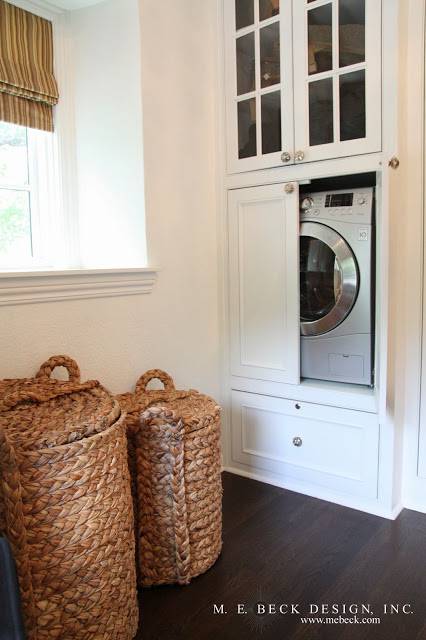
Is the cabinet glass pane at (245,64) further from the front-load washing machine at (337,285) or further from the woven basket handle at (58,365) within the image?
the woven basket handle at (58,365)

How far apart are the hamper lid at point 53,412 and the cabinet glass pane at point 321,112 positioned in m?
1.38

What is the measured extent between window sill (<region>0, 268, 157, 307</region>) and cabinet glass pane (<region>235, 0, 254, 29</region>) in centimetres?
124

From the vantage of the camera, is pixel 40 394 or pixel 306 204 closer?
pixel 40 394

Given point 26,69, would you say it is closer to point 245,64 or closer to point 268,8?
point 245,64

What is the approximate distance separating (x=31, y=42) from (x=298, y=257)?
142 cm

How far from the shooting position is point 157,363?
2.14 metres

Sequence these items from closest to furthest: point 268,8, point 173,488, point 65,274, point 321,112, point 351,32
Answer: point 173,488 < point 65,274 < point 351,32 < point 321,112 < point 268,8

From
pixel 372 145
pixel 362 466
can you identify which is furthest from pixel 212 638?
pixel 372 145

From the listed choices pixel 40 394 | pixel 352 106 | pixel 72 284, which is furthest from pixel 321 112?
pixel 40 394

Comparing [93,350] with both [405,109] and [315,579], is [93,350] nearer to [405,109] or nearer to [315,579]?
[315,579]

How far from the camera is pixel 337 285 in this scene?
2.13 meters

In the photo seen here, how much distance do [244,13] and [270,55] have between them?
0.26 meters

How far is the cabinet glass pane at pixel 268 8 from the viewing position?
211cm

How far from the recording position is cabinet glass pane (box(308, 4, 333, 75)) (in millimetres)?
1985
